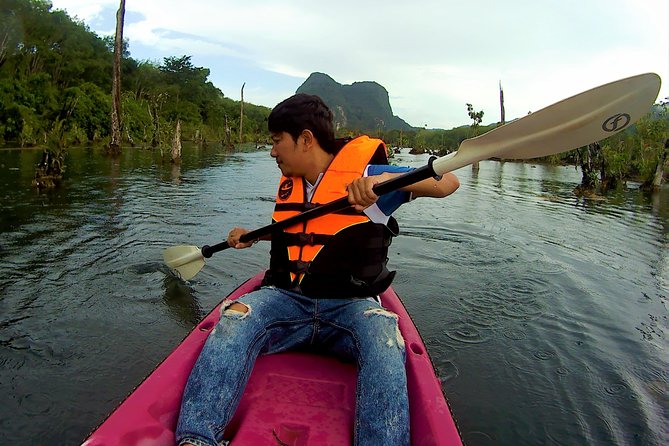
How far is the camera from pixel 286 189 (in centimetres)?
220

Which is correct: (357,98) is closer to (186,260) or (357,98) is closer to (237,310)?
(186,260)

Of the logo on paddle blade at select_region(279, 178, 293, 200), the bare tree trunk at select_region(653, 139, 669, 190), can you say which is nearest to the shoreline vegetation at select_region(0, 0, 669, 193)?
the bare tree trunk at select_region(653, 139, 669, 190)

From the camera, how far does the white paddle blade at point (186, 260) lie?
3570 millimetres

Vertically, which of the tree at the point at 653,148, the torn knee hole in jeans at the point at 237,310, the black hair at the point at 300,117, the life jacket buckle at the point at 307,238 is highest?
the tree at the point at 653,148

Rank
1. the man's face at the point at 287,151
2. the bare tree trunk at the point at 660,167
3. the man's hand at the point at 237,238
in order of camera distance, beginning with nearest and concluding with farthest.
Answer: the man's face at the point at 287,151 < the man's hand at the point at 237,238 < the bare tree trunk at the point at 660,167

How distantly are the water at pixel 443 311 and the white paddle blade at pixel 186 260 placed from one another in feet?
0.70

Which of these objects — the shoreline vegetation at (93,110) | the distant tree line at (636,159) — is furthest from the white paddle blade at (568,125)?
the distant tree line at (636,159)

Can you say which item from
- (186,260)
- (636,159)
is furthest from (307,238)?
(636,159)

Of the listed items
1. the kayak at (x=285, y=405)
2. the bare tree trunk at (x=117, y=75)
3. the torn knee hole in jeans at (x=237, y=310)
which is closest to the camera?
the kayak at (x=285, y=405)

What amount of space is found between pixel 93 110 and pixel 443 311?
28.5m

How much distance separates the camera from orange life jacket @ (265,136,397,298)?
6.23ft

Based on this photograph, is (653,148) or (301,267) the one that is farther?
(653,148)

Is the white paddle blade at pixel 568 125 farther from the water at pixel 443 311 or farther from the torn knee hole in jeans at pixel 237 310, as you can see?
the water at pixel 443 311

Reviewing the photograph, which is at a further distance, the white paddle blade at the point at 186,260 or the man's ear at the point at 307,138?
the white paddle blade at the point at 186,260
